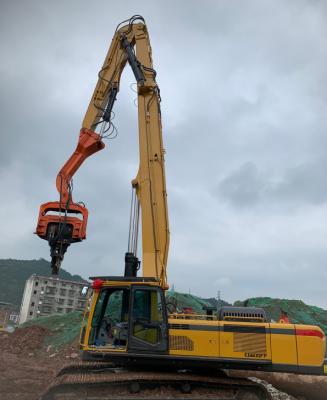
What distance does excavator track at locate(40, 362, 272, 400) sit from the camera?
6.19 meters

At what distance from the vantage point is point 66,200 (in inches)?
330

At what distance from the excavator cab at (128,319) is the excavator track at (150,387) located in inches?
19.1

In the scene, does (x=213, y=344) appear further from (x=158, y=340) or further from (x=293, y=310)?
(x=293, y=310)

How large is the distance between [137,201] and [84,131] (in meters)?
2.28

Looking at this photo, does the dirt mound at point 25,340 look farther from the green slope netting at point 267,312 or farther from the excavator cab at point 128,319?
the excavator cab at point 128,319

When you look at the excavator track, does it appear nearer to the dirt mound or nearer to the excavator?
the excavator

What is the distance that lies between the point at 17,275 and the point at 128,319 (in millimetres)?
125519

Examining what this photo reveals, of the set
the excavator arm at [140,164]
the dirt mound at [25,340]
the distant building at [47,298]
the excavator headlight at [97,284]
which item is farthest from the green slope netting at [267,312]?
the distant building at [47,298]

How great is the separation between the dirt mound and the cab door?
1205cm

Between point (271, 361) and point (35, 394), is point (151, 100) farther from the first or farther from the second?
point (35, 394)

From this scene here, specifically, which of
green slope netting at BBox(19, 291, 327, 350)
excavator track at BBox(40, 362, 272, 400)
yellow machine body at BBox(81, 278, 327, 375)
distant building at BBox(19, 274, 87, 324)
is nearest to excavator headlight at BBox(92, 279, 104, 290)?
yellow machine body at BBox(81, 278, 327, 375)

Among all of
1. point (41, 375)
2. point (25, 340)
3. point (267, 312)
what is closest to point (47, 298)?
point (25, 340)

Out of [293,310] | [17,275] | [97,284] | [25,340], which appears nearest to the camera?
[97,284]

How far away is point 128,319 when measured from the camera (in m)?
6.61
